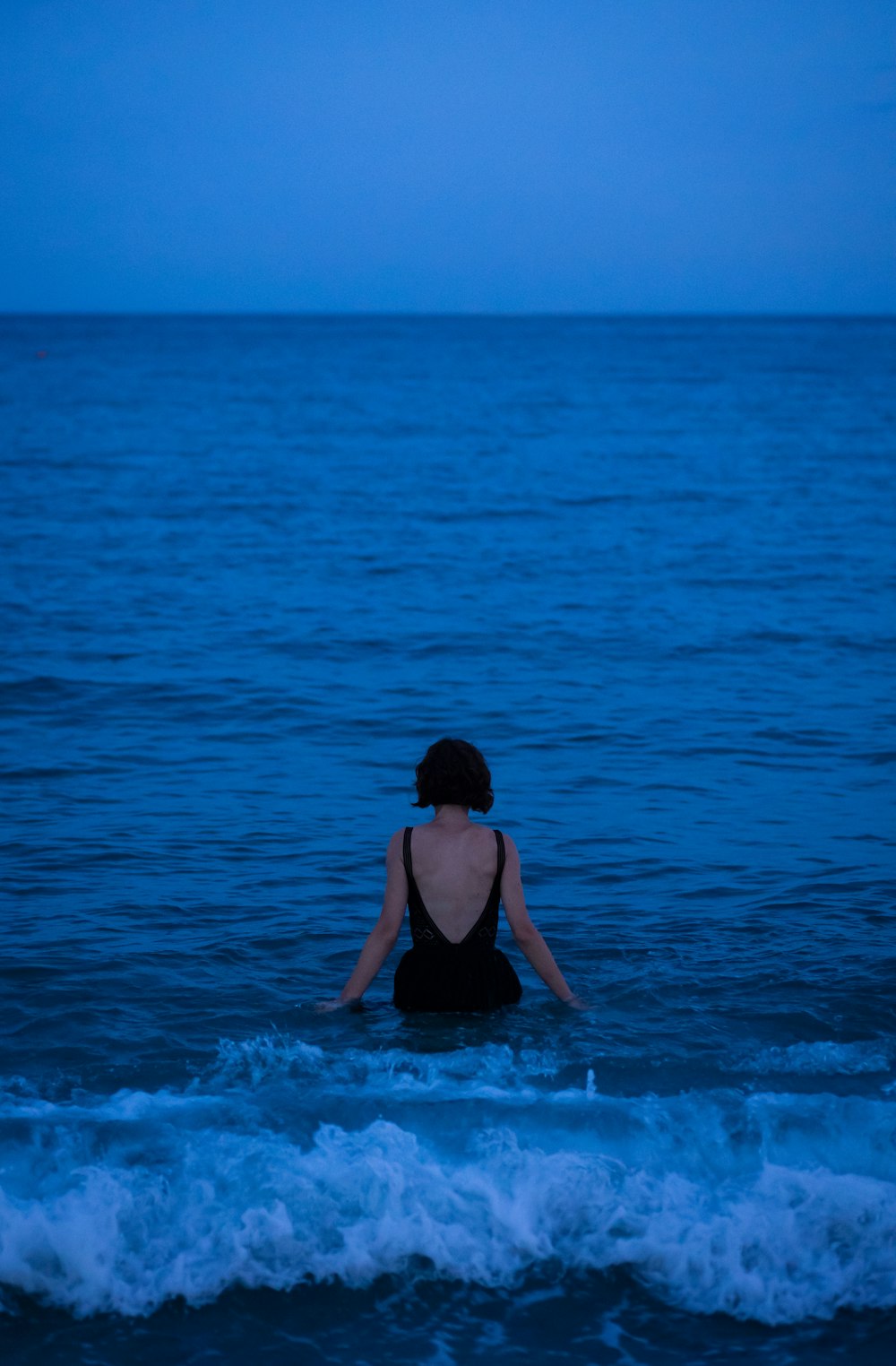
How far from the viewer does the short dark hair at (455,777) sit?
540 cm

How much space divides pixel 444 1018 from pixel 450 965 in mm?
237

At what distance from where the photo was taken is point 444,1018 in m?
5.62

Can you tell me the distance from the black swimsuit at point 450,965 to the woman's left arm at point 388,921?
1.2 inches

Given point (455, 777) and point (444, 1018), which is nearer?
point (455, 777)

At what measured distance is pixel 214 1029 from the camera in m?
Answer: 5.68

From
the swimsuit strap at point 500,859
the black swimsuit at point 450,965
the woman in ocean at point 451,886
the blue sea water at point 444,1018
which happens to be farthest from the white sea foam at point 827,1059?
the swimsuit strap at point 500,859

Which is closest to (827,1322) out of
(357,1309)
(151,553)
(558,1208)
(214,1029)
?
(558,1208)

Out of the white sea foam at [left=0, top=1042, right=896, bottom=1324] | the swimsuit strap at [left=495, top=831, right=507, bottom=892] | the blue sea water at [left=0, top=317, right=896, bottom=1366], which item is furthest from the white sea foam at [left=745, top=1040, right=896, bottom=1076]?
the swimsuit strap at [left=495, top=831, right=507, bottom=892]

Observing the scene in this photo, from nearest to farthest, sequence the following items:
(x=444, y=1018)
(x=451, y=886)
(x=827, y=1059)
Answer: (x=827, y=1059) → (x=451, y=886) → (x=444, y=1018)

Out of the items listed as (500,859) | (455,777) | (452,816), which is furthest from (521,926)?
(455,777)

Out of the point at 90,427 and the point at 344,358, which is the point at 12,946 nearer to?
the point at 90,427

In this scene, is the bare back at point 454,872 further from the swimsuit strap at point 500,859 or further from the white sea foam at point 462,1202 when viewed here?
the white sea foam at point 462,1202

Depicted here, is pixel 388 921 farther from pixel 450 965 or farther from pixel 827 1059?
pixel 827 1059

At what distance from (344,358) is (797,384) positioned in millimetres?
43847
